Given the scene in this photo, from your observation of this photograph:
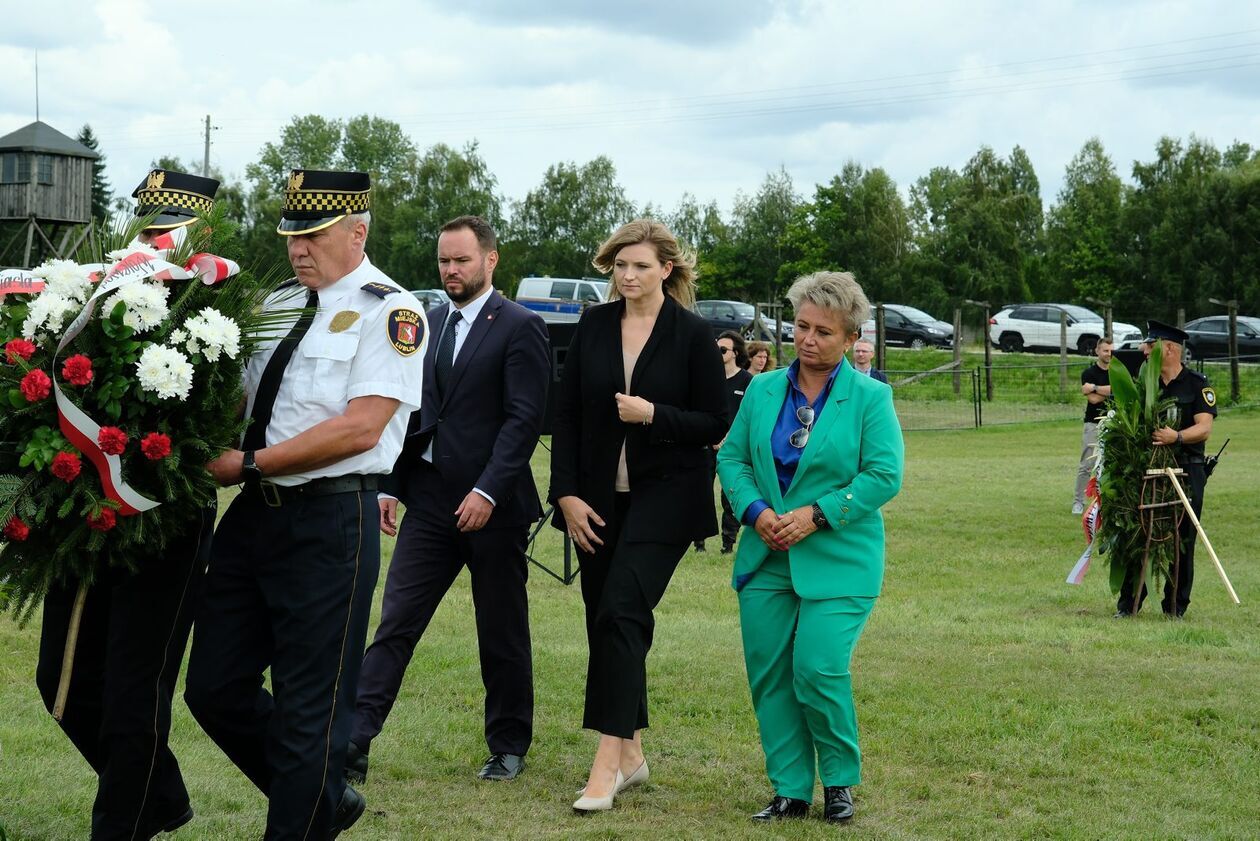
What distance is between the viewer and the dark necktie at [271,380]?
4.23m

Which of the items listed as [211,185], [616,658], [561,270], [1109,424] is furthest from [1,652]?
[561,270]

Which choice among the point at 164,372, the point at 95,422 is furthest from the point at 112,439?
the point at 164,372

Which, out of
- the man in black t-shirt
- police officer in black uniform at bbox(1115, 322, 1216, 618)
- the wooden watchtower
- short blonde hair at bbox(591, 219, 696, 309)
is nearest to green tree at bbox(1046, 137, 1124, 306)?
the wooden watchtower

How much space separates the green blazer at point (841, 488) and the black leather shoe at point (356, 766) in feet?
5.15

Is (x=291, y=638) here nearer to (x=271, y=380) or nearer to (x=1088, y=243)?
(x=271, y=380)

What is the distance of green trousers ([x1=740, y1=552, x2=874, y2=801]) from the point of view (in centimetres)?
514

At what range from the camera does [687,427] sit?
550 cm

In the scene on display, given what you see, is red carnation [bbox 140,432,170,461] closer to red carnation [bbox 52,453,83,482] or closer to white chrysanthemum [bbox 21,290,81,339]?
red carnation [bbox 52,453,83,482]

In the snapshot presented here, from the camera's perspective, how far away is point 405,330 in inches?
168

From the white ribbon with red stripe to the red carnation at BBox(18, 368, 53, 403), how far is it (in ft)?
0.15

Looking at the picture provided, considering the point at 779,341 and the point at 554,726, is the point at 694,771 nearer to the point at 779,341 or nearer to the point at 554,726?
the point at 554,726

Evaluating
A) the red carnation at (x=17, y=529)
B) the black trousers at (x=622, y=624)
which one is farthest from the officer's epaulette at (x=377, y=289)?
the black trousers at (x=622, y=624)

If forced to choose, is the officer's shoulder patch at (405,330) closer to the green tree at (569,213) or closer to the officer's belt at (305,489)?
the officer's belt at (305,489)

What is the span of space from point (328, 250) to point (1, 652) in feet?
15.4
